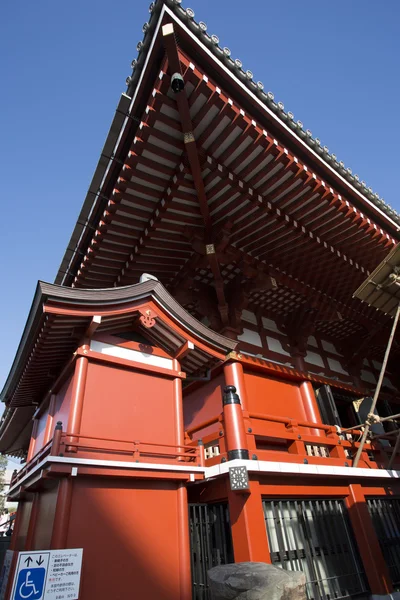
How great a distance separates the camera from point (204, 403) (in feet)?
29.7

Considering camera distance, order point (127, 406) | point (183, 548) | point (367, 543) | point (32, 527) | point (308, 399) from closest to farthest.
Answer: point (183, 548)
point (32, 527)
point (127, 406)
point (367, 543)
point (308, 399)

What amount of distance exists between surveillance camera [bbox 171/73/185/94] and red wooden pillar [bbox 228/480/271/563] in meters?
6.58

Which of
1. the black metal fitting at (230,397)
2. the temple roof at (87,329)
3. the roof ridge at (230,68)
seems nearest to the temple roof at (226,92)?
the roof ridge at (230,68)

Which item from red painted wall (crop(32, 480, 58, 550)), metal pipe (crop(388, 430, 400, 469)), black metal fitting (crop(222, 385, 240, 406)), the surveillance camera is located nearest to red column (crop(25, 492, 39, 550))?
red painted wall (crop(32, 480, 58, 550))

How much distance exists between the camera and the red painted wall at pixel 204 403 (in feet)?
28.2

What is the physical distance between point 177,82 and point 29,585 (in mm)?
6668

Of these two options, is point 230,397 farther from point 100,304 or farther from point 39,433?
point 39,433

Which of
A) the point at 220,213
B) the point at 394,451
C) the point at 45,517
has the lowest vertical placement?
the point at 45,517

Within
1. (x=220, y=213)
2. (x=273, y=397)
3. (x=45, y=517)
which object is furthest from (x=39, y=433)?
(x=220, y=213)

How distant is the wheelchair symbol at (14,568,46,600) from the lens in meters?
3.54

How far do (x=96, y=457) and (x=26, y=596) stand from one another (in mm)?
2268

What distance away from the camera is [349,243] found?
879 cm

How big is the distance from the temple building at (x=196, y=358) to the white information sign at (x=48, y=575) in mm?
581

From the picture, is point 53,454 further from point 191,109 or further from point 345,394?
point 345,394
